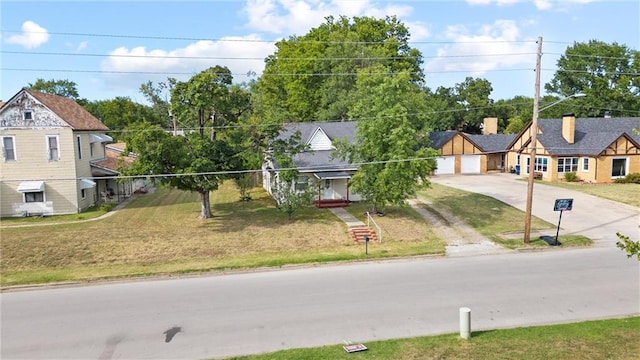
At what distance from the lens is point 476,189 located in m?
38.9

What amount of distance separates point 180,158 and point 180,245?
493 centimetres

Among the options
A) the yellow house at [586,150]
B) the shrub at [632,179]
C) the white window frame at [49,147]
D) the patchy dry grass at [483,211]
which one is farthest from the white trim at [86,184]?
the shrub at [632,179]

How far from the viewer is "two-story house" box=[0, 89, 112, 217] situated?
29922 mm

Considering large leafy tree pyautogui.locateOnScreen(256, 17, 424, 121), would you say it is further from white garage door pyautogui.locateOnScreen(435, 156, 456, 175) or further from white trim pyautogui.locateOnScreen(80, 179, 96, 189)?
white trim pyautogui.locateOnScreen(80, 179, 96, 189)

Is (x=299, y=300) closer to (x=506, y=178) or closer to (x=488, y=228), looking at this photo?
(x=488, y=228)

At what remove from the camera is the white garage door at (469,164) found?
5106 centimetres

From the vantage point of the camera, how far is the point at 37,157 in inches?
1193

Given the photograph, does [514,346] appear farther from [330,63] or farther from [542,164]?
[330,63]

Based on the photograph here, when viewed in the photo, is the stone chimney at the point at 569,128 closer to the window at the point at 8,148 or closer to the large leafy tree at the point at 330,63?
the large leafy tree at the point at 330,63

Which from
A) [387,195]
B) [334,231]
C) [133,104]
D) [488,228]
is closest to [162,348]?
[334,231]

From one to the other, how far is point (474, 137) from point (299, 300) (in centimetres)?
4372

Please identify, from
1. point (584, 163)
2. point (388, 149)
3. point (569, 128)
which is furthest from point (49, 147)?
point (584, 163)

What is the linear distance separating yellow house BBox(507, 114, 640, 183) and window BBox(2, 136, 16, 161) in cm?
4113

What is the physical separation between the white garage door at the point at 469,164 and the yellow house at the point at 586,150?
5.65 m
